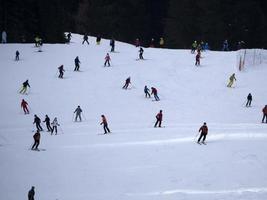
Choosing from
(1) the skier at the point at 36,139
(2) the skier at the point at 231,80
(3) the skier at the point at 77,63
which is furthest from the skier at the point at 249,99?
(1) the skier at the point at 36,139

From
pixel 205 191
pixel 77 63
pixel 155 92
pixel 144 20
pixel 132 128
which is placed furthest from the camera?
pixel 144 20

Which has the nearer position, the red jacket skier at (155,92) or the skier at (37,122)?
the skier at (37,122)

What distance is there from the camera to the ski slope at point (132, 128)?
21.0m

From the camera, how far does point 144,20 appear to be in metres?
→ 86.6

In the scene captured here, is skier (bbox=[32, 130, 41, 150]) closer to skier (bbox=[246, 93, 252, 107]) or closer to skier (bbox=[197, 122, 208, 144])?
skier (bbox=[197, 122, 208, 144])

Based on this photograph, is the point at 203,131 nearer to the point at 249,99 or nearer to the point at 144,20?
the point at 249,99

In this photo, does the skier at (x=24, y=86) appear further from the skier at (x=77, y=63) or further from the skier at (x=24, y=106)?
the skier at (x=77, y=63)

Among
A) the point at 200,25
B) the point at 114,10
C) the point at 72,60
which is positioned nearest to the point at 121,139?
the point at 72,60

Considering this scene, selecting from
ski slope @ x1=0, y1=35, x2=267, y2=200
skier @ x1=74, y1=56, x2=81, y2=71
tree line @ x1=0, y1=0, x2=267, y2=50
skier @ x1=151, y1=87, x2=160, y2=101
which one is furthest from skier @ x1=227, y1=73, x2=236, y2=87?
tree line @ x1=0, y1=0, x2=267, y2=50

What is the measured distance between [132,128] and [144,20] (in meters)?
58.6

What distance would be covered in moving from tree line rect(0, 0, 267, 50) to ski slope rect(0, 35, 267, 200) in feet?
54.4

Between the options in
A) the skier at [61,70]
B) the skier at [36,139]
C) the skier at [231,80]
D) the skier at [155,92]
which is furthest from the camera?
the skier at [61,70]

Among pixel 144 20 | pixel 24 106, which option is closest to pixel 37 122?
pixel 24 106

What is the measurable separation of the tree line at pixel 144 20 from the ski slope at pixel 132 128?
16576mm
